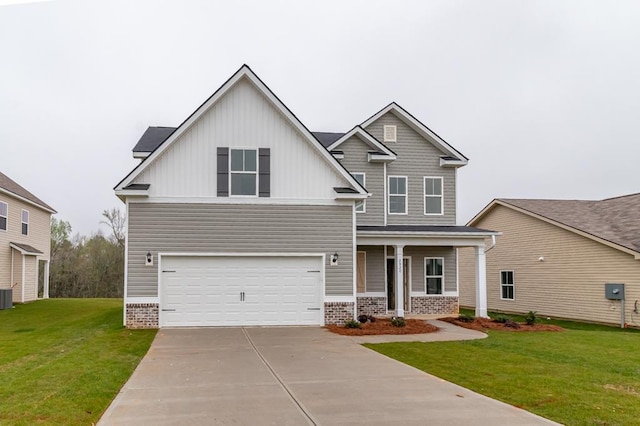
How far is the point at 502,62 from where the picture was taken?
22.5 metres

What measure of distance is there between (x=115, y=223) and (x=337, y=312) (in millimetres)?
34314

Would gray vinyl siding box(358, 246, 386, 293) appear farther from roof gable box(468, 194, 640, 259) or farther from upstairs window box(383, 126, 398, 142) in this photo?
roof gable box(468, 194, 640, 259)

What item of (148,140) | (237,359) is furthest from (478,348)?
(148,140)

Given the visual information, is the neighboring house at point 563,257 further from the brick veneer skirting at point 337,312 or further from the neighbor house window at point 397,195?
the brick veneer skirting at point 337,312

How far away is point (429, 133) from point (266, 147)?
24.0ft

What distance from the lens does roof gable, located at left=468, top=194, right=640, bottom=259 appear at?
19516 mm

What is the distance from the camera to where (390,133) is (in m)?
20.8

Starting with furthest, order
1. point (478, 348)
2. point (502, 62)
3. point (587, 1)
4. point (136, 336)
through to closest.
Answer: point (502, 62) < point (587, 1) < point (136, 336) < point (478, 348)

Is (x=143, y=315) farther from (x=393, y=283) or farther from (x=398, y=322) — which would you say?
(x=393, y=283)

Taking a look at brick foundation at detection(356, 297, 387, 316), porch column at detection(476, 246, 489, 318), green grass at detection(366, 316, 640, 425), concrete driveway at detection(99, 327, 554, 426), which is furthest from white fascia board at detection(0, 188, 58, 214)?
porch column at detection(476, 246, 489, 318)

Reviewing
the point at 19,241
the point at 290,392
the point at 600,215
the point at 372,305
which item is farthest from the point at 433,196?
the point at 19,241

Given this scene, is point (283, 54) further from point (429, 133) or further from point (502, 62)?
point (502, 62)

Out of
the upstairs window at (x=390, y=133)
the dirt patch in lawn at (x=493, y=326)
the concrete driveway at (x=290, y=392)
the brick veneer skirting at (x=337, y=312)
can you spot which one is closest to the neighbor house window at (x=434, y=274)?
the dirt patch in lawn at (x=493, y=326)

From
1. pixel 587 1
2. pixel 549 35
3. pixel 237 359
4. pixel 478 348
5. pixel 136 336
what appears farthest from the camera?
pixel 549 35
